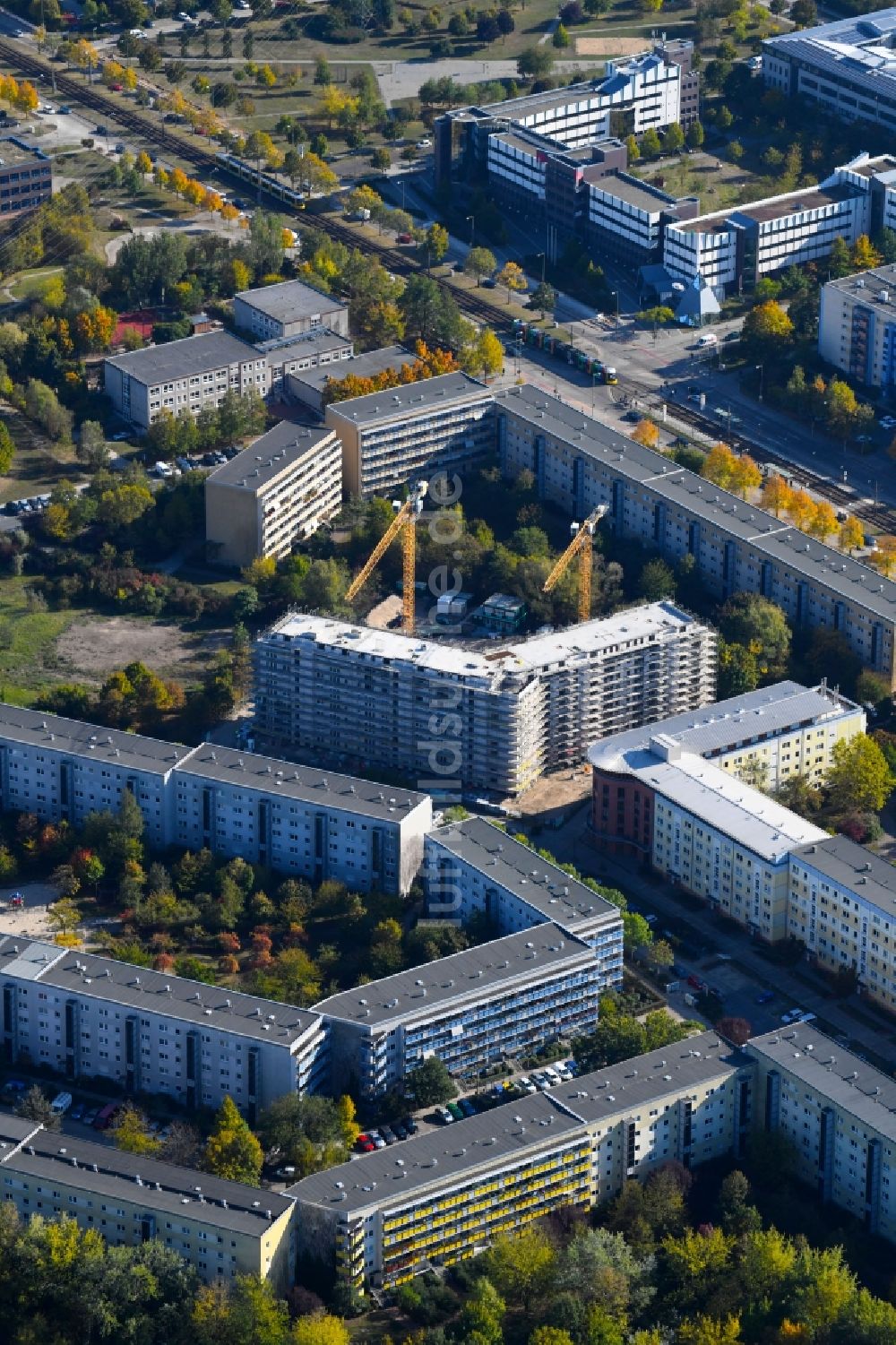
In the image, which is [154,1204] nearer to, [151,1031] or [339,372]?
[151,1031]

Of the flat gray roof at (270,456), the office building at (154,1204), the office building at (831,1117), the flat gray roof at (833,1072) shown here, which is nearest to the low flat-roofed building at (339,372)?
the flat gray roof at (270,456)

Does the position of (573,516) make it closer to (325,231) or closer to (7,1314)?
(325,231)

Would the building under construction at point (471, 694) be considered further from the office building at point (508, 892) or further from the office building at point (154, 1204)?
the office building at point (154, 1204)

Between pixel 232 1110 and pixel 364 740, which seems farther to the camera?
pixel 364 740

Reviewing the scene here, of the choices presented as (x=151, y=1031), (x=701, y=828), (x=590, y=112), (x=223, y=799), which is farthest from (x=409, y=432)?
(x=151, y=1031)

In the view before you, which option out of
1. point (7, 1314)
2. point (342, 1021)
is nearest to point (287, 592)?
point (342, 1021)

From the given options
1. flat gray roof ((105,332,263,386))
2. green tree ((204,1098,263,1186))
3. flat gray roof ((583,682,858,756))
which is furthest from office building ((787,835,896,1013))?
flat gray roof ((105,332,263,386))
